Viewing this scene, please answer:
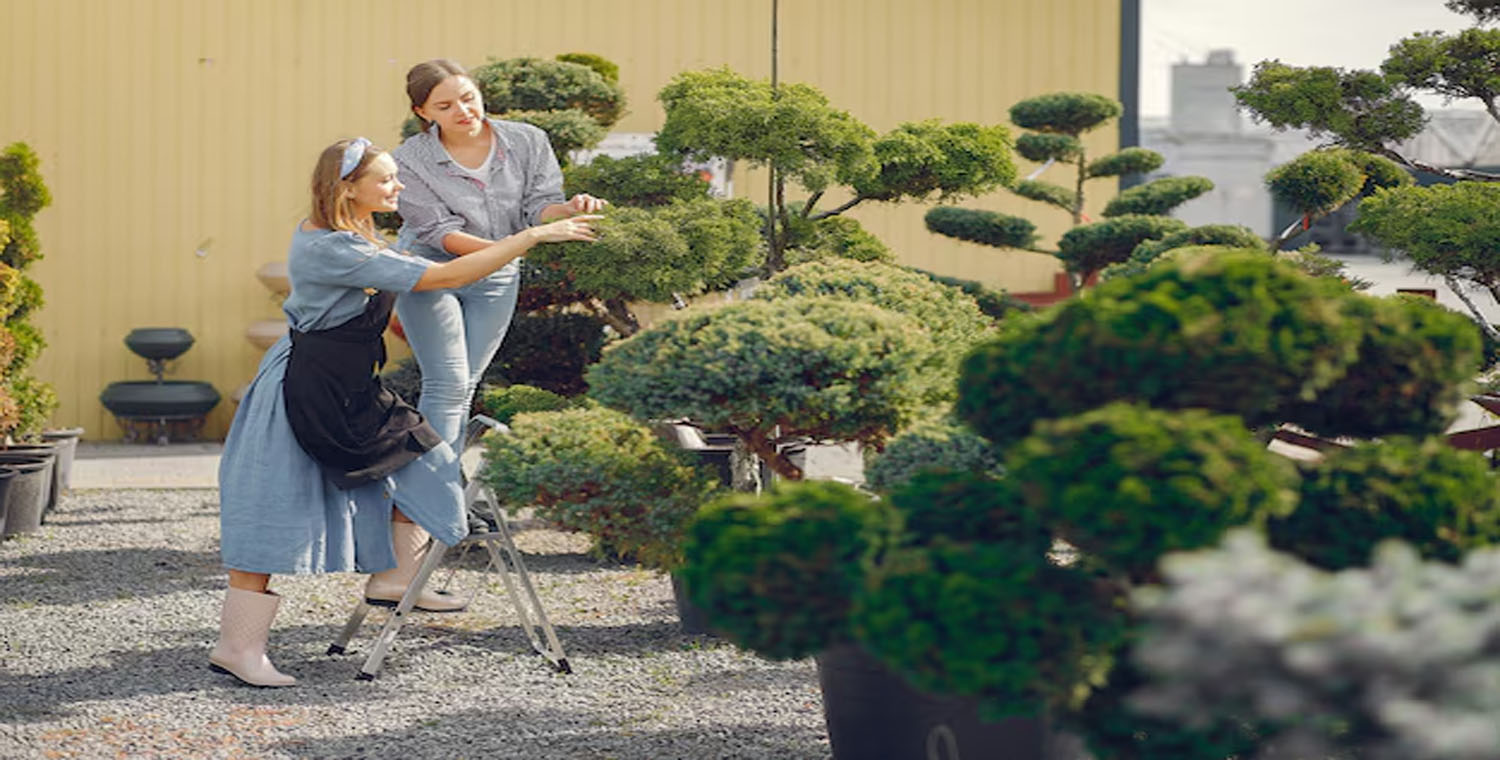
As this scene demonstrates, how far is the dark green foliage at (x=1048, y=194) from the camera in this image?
7.97 meters

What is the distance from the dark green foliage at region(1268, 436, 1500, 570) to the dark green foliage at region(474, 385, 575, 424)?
332cm

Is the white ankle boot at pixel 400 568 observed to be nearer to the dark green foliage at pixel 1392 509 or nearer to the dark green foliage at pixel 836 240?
the dark green foliage at pixel 836 240

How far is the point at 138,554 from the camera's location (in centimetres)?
577

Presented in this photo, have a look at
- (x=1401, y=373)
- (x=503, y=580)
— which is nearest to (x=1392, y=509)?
(x=1401, y=373)

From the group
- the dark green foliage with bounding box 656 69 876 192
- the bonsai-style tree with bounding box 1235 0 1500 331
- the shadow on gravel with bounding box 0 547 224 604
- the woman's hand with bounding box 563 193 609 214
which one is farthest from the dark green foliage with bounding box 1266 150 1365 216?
the shadow on gravel with bounding box 0 547 224 604

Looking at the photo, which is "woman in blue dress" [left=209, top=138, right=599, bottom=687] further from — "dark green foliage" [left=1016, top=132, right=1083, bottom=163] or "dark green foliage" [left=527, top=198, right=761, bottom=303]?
"dark green foliage" [left=1016, top=132, right=1083, bottom=163]

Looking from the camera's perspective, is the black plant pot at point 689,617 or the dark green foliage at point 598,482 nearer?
the dark green foliage at point 598,482

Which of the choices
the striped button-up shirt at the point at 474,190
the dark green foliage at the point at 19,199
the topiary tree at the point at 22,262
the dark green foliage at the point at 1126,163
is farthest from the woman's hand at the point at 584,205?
the dark green foliage at the point at 1126,163

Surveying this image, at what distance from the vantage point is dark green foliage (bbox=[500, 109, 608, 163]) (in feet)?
20.1

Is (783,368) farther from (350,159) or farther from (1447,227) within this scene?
(1447,227)

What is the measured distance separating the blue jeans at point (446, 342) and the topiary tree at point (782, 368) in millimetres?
1067

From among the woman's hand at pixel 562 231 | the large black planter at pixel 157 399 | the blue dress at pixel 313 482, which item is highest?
the woman's hand at pixel 562 231

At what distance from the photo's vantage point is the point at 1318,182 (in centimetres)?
504

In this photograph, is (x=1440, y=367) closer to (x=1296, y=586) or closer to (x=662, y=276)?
(x=1296, y=586)
